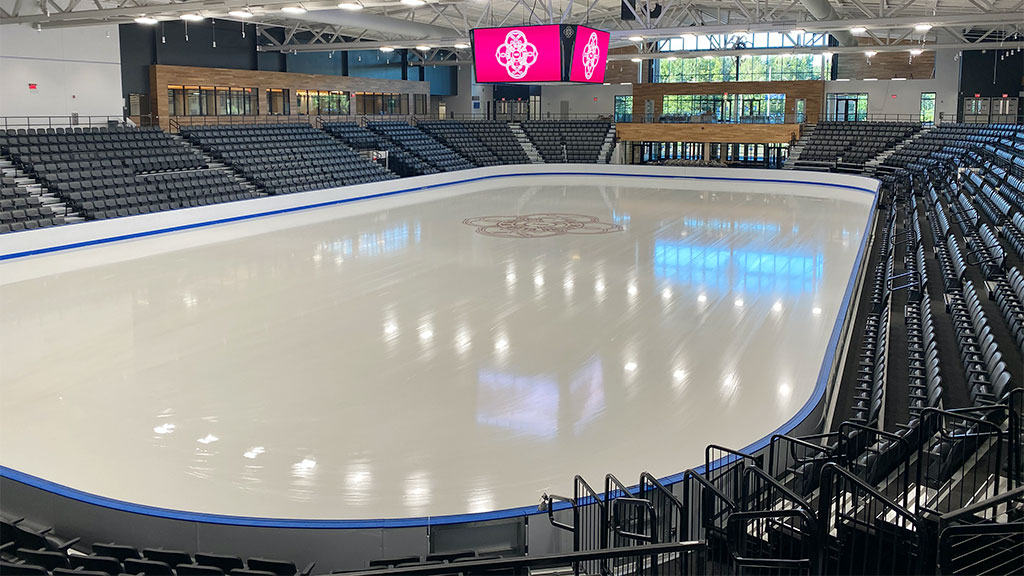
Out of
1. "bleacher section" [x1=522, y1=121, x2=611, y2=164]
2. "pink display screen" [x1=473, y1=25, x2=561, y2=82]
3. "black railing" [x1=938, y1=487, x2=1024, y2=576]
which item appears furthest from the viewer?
"bleacher section" [x1=522, y1=121, x2=611, y2=164]

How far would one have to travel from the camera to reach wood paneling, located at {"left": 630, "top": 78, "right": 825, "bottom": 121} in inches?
1471

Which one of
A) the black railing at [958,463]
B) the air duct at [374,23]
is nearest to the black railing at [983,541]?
the black railing at [958,463]

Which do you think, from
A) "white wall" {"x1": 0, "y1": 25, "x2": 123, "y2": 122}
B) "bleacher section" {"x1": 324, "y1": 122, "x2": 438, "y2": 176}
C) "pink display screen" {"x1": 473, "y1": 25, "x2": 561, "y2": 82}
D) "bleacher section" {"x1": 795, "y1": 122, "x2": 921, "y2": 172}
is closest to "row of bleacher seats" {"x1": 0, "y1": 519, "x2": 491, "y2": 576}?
"pink display screen" {"x1": 473, "y1": 25, "x2": 561, "y2": 82}

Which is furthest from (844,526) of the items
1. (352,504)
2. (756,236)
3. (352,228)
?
(352,228)

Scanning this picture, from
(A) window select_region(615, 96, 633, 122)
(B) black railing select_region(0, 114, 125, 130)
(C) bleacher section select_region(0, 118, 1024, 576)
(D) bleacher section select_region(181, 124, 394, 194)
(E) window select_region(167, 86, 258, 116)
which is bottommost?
(C) bleacher section select_region(0, 118, 1024, 576)

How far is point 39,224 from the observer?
690 inches

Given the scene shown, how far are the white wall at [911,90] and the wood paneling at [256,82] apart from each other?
19.1m

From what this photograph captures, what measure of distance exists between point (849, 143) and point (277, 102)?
72.3ft

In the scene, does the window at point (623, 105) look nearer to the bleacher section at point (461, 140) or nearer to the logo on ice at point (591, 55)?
the bleacher section at point (461, 140)

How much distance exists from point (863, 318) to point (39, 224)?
15398 millimetres

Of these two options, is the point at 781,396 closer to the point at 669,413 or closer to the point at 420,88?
the point at 669,413

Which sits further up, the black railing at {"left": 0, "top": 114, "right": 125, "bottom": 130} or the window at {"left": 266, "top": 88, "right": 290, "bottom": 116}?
the window at {"left": 266, "top": 88, "right": 290, "bottom": 116}

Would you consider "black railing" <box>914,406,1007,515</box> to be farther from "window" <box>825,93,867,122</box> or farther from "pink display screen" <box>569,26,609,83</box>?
"window" <box>825,93,867,122</box>

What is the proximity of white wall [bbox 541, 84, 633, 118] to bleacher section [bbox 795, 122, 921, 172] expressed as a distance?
10.5 meters
